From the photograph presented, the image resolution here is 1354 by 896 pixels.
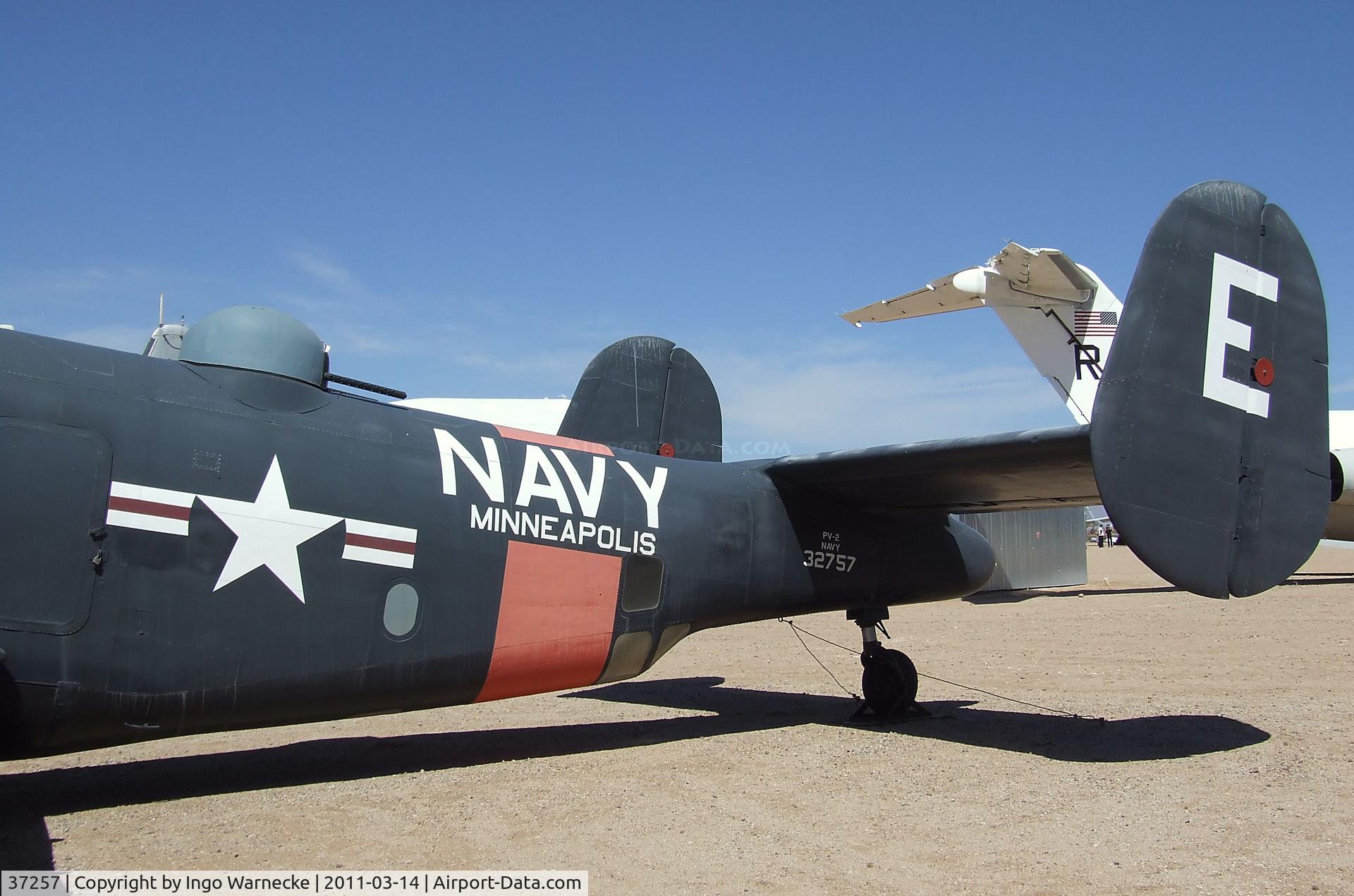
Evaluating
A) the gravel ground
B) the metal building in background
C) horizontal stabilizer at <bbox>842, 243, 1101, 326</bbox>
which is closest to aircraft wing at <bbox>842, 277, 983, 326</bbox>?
horizontal stabilizer at <bbox>842, 243, 1101, 326</bbox>

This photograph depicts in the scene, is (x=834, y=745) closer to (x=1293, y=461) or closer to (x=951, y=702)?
(x=951, y=702)

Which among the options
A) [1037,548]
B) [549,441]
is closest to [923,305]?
[1037,548]

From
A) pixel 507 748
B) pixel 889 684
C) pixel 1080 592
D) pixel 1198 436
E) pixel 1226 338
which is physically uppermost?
pixel 1226 338

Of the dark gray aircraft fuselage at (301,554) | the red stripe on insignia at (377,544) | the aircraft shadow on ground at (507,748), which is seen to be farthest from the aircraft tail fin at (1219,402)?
the red stripe on insignia at (377,544)

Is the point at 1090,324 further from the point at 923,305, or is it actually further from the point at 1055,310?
the point at 923,305

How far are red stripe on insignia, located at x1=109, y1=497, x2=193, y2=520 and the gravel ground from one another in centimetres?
195

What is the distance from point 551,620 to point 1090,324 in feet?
66.4

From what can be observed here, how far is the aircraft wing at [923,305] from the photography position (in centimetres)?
2528

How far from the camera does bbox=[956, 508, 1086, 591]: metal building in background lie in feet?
93.0

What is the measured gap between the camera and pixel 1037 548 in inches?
1143

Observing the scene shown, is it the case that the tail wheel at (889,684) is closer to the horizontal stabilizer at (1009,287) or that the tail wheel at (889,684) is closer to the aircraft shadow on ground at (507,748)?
the aircraft shadow on ground at (507,748)

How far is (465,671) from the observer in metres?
7.62

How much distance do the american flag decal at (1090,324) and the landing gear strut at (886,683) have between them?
16.5 meters

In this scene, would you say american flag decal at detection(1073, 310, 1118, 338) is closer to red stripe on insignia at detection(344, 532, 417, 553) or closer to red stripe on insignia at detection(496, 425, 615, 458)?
red stripe on insignia at detection(496, 425, 615, 458)
